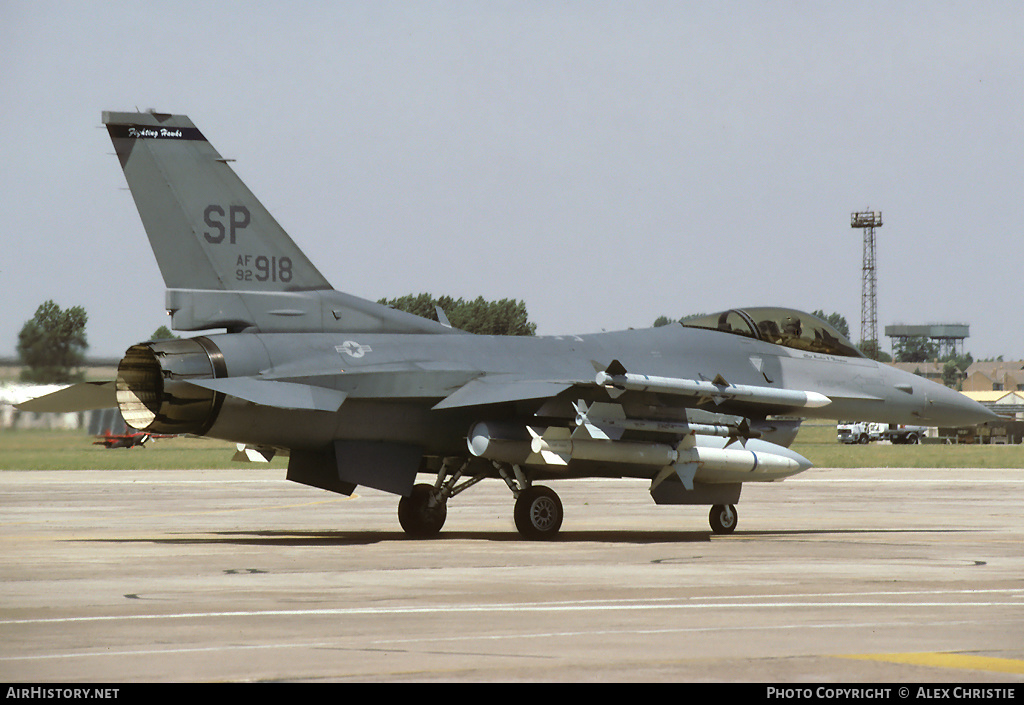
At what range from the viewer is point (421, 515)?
65.5 feet

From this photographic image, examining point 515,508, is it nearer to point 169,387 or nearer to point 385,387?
point 385,387

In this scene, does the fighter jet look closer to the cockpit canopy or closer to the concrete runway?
the cockpit canopy

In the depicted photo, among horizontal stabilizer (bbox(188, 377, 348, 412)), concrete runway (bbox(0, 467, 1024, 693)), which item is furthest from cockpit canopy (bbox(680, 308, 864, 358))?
horizontal stabilizer (bbox(188, 377, 348, 412))

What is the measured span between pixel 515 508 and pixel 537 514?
1.11 feet

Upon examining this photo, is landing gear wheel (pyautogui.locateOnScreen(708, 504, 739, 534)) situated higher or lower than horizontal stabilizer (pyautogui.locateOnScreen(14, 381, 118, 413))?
lower

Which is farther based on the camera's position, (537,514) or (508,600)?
(537,514)

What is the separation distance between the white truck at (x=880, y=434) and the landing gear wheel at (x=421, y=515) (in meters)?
68.9

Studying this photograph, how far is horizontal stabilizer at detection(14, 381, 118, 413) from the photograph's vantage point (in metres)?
16.8

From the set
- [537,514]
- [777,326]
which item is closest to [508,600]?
[537,514]

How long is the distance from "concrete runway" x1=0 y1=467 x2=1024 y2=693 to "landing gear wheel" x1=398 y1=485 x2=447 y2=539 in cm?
56

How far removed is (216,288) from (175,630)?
9.14m

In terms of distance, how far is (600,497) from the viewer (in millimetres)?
32500

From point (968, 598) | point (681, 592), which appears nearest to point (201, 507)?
point (681, 592)
